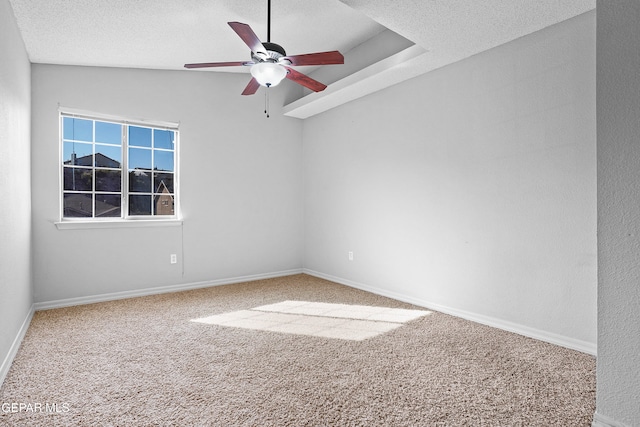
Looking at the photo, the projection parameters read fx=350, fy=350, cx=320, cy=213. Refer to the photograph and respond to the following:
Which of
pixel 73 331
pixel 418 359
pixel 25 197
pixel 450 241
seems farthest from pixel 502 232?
pixel 25 197

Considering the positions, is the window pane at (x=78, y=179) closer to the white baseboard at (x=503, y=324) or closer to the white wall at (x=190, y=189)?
the white wall at (x=190, y=189)

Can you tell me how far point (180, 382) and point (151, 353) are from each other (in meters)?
0.57

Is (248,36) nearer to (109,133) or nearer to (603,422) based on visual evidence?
(109,133)

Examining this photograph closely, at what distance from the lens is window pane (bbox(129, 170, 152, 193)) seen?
4199 millimetres

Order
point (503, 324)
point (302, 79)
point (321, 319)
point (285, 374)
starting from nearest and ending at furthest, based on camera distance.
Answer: point (285, 374), point (302, 79), point (503, 324), point (321, 319)

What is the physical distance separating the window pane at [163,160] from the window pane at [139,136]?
153 mm

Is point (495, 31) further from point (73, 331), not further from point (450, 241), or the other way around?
point (73, 331)

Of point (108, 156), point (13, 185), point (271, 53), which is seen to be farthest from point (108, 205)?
point (271, 53)

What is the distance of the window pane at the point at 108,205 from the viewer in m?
3.99

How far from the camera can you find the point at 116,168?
409 centimetres

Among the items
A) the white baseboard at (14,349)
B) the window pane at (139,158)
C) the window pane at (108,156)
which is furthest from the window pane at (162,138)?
the white baseboard at (14,349)

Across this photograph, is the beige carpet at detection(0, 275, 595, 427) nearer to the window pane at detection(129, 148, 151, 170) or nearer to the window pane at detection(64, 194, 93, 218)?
the window pane at detection(64, 194, 93, 218)

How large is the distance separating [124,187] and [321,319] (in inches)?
110

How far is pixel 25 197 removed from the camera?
316 cm
